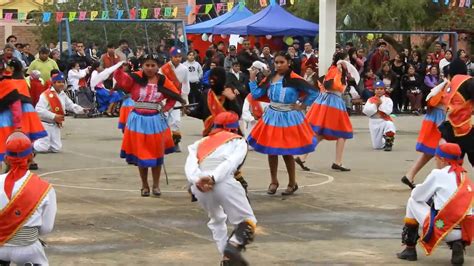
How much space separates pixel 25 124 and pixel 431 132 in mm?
5067

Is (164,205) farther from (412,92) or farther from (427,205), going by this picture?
(412,92)

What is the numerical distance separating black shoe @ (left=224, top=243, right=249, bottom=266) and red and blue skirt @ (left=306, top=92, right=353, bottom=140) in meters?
7.43

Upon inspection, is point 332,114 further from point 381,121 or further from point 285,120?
point 381,121

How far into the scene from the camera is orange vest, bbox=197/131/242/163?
799 centimetres

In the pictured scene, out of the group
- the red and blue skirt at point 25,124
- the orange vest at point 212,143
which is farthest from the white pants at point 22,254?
the red and blue skirt at point 25,124

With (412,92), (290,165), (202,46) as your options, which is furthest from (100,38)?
(290,165)

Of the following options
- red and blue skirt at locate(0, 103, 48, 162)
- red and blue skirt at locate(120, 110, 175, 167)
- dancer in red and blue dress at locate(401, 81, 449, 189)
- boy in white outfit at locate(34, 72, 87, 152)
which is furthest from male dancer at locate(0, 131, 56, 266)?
boy in white outfit at locate(34, 72, 87, 152)

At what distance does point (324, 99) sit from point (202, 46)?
19917mm

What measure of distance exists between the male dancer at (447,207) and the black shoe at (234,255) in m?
1.92

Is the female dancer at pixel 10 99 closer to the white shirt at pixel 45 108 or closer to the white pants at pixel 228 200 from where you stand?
the white shirt at pixel 45 108

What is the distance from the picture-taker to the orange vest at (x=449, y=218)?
8781 millimetres

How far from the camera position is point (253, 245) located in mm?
9719

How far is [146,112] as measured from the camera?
12445mm

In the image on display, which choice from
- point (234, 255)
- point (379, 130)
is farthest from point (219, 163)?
point (379, 130)
